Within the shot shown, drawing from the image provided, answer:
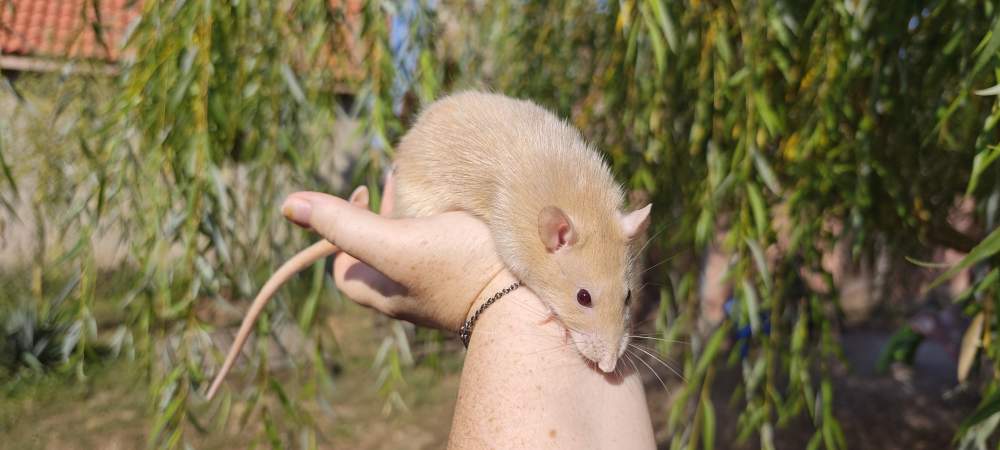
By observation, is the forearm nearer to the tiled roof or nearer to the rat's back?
the rat's back

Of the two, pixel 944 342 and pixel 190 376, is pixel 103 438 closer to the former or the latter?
pixel 190 376

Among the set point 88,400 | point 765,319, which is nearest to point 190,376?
point 765,319

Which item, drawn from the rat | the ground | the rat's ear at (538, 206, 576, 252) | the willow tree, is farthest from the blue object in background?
the ground

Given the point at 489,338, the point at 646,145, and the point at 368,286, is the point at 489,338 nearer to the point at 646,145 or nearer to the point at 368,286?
the point at 368,286

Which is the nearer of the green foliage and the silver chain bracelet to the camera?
the silver chain bracelet

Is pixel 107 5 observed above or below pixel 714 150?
below

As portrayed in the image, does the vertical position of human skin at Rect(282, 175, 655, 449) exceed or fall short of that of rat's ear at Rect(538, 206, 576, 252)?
it falls short
